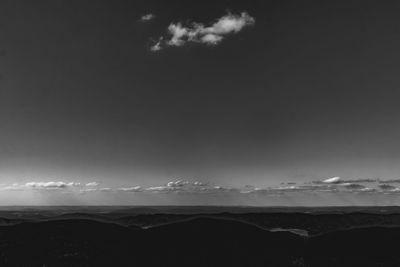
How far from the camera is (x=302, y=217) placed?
2495 inches

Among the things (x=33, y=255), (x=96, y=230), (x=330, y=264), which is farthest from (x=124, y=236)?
(x=330, y=264)

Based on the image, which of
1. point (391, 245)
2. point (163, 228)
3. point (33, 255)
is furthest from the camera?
point (163, 228)

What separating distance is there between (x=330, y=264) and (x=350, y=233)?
263 inches

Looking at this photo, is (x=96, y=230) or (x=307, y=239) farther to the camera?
(x=96, y=230)

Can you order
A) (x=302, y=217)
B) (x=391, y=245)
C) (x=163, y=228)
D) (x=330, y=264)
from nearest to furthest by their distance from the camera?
(x=330, y=264) → (x=391, y=245) → (x=163, y=228) → (x=302, y=217)

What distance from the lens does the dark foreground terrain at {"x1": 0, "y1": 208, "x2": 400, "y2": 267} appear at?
92.1 feet

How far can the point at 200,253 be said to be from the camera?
2900cm

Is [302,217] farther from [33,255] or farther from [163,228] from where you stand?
[33,255]

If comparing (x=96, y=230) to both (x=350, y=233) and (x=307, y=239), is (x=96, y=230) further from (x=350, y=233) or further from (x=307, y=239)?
(x=350, y=233)

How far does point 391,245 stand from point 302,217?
32209 millimetres

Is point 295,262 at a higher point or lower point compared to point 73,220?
lower

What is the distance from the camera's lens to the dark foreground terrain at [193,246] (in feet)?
92.1

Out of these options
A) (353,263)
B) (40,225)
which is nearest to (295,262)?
(353,263)

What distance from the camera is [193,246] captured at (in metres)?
30.0
